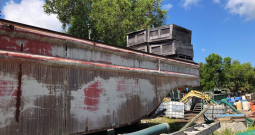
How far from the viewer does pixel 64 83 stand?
418cm

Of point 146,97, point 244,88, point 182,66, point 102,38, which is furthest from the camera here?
point 244,88

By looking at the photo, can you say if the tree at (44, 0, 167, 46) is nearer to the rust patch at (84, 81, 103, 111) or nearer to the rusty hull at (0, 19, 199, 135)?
the rusty hull at (0, 19, 199, 135)

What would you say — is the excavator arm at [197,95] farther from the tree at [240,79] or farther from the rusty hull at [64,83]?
the tree at [240,79]

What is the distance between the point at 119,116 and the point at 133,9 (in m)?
18.9

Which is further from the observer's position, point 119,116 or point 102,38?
point 102,38

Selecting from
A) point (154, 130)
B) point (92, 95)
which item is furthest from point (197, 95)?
point (92, 95)

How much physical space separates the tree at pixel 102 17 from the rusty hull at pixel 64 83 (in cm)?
1441

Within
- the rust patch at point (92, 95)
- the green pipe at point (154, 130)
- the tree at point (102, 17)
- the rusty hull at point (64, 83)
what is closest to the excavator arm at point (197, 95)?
the tree at point (102, 17)

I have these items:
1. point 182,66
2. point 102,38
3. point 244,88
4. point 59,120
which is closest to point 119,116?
point 59,120

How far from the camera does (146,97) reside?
627 centimetres

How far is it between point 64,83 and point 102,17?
1651cm

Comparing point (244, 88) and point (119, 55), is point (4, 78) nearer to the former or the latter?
point (119, 55)

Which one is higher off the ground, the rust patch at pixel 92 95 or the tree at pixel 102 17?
the tree at pixel 102 17

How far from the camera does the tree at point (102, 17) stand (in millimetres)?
19891
